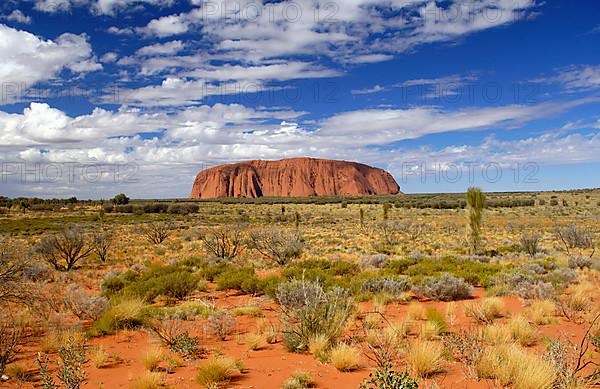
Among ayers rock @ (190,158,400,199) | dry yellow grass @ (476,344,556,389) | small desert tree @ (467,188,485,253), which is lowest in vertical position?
dry yellow grass @ (476,344,556,389)

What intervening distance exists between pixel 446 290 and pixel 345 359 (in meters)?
6.07

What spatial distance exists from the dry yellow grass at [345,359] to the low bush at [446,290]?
228 inches

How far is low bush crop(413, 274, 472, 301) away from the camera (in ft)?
38.2

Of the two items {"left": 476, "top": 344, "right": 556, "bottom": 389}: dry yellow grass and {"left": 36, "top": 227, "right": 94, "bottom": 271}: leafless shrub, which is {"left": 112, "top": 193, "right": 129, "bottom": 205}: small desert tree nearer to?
{"left": 36, "top": 227, "right": 94, "bottom": 271}: leafless shrub

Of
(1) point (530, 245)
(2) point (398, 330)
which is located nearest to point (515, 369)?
(2) point (398, 330)

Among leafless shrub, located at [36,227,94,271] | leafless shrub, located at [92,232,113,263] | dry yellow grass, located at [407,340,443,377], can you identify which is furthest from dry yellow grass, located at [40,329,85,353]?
leafless shrub, located at [92,232,113,263]

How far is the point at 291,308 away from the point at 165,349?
229 cm

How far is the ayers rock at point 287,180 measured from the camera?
182 metres

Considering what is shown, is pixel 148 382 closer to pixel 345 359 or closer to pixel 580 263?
pixel 345 359

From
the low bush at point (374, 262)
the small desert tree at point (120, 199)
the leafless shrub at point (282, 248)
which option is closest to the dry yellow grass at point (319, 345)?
the low bush at point (374, 262)

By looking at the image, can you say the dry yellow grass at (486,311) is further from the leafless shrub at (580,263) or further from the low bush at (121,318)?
the leafless shrub at (580,263)

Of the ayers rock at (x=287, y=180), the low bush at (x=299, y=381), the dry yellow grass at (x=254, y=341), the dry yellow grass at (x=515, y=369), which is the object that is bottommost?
the dry yellow grass at (x=254, y=341)

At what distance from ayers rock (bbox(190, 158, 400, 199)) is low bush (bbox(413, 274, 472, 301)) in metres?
167

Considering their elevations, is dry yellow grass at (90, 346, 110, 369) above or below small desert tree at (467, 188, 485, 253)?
below
